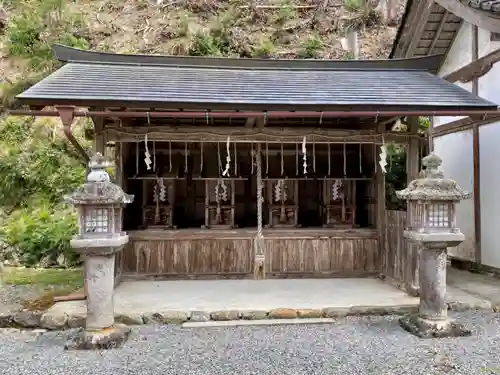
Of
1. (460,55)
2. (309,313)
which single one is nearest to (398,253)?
(309,313)

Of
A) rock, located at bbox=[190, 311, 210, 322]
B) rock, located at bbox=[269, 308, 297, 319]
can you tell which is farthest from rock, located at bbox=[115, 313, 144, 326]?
rock, located at bbox=[269, 308, 297, 319]

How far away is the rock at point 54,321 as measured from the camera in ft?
17.4

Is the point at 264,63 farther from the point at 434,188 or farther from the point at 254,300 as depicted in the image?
the point at 254,300

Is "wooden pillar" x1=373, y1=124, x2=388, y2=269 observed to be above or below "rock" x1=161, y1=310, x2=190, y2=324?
above

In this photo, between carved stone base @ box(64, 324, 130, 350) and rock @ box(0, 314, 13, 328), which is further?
rock @ box(0, 314, 13, 328)

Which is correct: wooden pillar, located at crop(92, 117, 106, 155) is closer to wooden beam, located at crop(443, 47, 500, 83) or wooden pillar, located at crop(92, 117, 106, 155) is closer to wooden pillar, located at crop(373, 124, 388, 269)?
wooden pillar, located at crop(373, 124, 388, 269)

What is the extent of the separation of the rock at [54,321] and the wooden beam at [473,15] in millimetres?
7895

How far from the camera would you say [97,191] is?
16.0ft

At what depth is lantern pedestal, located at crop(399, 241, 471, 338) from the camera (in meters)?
4.96

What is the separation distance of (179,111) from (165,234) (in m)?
2.42

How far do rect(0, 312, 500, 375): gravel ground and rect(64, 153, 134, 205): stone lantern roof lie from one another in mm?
1583

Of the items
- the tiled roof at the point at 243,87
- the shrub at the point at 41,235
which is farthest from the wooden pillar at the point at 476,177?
the shrub at the point at 41,235

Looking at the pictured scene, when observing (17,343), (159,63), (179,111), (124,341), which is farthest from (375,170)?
(17,343)

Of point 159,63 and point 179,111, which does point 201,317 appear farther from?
point 159,63
